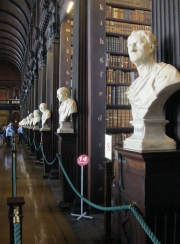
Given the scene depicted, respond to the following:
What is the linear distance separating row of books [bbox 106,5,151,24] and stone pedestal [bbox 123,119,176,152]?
2.80 m

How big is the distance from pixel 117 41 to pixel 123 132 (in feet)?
4.50

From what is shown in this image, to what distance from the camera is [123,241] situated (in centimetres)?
218

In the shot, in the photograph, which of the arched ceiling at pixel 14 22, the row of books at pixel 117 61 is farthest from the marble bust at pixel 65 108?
the arched ceiling at pixel 14 22

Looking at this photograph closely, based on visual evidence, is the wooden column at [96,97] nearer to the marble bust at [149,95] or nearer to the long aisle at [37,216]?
the long aisle at [37,216]

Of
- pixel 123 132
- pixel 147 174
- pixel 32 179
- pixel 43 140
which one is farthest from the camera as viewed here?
pixel 43 140

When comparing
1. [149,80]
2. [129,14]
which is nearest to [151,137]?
[149,80]

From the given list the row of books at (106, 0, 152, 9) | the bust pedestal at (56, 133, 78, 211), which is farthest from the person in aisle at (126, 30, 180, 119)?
the row of books at (106, 0, 152, 9)

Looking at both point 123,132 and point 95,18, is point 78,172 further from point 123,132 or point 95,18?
point 95,18

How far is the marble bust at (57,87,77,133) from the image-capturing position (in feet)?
12.7

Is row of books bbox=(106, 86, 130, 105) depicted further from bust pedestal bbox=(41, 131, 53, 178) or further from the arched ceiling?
the arched ceiling

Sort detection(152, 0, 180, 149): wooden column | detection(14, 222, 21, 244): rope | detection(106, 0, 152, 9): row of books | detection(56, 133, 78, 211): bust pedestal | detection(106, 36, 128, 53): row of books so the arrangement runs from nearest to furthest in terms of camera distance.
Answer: detection(14, 222, 21, 244): rope
detection(152, 0, 180, 149): wooden column
detection(56, 133, 78, 211): bust pedestal
detection(106, 36, 128, 53): row of books
detection(106, 0, 152, 9): row of books

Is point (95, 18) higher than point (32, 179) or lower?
higher

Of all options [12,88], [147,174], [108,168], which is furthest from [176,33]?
[12,88]

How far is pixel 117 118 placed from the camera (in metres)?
4.17
